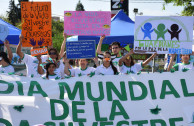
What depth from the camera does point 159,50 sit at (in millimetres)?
4578

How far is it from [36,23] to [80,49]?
3.29ft

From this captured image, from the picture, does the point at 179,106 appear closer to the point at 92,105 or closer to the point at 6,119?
the point at 92,105

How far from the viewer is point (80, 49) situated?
15.0ft

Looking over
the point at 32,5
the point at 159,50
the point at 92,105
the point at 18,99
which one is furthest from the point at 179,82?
the point at 32,5

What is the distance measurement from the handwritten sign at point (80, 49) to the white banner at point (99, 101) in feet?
1.82

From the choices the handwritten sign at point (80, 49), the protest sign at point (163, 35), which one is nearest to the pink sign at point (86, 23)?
the handwritten sign at point (80, 49)

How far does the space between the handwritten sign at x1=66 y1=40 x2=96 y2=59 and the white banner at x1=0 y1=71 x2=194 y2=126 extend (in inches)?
21.8

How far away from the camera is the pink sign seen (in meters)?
5.01

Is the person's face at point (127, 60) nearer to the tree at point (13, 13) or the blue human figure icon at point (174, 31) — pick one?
the blue human figure icon at point (174, 31)

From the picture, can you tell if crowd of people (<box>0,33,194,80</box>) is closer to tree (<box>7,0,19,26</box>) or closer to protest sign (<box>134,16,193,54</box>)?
protest sign (<box>134,16,193,54</box>)

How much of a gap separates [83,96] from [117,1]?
1225 cm

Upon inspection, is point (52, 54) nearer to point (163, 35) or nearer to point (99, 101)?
point (99, 101)

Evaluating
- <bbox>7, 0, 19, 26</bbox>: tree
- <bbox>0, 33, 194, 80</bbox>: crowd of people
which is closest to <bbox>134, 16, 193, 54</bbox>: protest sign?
<bbox>0, 33, 194, 80</bbox>: crowd of people

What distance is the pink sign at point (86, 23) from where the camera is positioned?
501 centimetres
